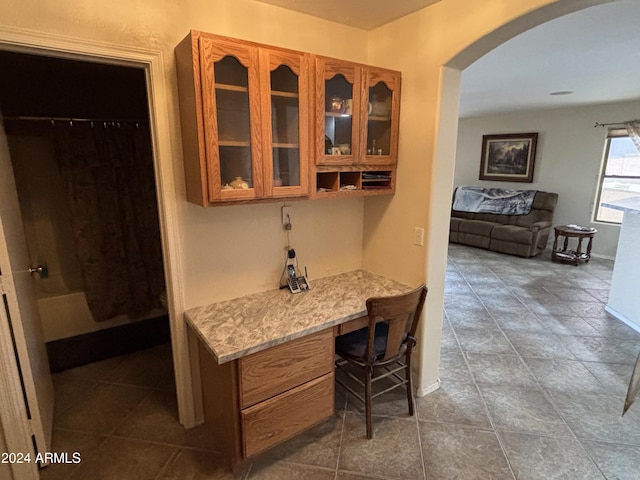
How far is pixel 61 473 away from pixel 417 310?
216cm

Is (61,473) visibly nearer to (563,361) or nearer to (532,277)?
(563,361)

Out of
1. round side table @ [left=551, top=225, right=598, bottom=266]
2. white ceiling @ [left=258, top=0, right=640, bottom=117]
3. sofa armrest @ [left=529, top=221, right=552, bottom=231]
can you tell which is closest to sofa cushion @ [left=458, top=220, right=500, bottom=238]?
sofa armrest @ [left=529, top=221, right=552, bottom=231]

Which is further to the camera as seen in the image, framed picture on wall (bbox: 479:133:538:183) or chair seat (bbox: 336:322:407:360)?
framed picture on wall (bbox: 479:133:538:183)

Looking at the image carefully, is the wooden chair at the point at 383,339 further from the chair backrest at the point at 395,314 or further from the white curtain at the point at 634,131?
the white curtain at the point at 634,131

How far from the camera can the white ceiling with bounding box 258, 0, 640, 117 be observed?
2.13 meters

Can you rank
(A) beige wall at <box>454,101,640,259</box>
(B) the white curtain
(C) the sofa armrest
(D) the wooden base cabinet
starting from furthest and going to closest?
1. (C) the sofa armrest
2. (A) beige wall at <box>454,101,640,259</box>
3. (B) the white curtain
4. (D) the wooden base cabinet

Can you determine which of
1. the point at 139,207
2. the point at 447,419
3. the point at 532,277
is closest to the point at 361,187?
the point at 447,419

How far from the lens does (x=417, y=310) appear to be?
2.16m

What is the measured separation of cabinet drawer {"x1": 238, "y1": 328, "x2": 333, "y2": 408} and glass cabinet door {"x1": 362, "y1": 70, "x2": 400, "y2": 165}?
1.16 meters

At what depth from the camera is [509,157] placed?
7020 mm

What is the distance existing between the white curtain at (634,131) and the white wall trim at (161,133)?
260 inches

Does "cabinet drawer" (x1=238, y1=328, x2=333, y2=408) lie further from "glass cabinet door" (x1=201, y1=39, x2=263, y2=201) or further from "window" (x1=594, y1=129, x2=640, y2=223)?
"window" (x1=594, y1=129, x2=640, y2=223)

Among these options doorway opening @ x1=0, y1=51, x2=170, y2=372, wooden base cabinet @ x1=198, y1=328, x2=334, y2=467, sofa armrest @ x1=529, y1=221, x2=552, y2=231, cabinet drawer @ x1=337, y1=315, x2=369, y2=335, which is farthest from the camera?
sofa armrest @ x1=529, y1=221, x2=552, y2=231

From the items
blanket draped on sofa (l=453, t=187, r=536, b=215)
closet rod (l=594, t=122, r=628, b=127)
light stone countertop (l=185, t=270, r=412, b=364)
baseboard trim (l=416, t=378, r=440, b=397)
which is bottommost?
baseboard trim (l=416, t=378, r=440, b=397)
